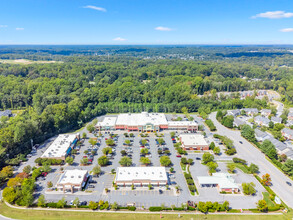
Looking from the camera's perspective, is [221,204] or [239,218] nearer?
[239,218]

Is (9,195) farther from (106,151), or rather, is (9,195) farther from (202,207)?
(202,207)

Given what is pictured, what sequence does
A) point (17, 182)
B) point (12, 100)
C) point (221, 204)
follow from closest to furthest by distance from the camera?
point (221, 204) → point (17, 182) → point (12, 100)

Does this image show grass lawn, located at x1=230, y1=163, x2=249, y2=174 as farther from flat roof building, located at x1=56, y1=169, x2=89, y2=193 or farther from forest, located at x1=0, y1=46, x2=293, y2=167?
flat roof building, located at x1=56, y1=169, x2=89, y2=193

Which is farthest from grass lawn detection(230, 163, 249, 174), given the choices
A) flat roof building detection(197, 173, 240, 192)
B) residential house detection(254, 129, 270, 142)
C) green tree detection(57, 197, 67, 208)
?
green tree detection(57, 197, 67, 208)

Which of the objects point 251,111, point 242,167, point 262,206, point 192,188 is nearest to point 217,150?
point 242,167

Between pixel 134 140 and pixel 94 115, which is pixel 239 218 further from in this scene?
pixel 94 115

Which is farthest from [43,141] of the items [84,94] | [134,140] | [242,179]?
[242,179]
